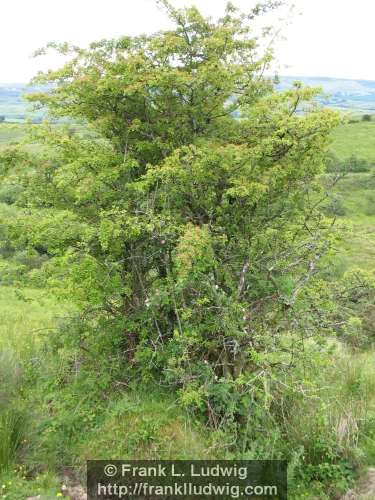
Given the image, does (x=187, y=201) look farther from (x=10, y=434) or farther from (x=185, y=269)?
(x=10, y=434)

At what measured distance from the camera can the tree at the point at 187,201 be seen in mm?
6027

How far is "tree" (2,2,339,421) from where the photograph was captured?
19.8 ft

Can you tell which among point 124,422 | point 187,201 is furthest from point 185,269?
point 124,422

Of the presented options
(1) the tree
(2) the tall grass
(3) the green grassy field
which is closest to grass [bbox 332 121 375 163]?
(1) the tree

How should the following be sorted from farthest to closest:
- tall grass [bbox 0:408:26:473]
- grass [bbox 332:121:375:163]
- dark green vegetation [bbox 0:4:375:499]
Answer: grass [bbox 332:121:375:163], dark green vegetation [bbox 0:4:375:499], tall grass [bbox 0:408:26:473]

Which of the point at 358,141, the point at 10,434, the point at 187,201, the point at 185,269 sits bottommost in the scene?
the point at 358,141

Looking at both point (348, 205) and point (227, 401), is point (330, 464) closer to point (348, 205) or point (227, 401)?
point (227, 401)

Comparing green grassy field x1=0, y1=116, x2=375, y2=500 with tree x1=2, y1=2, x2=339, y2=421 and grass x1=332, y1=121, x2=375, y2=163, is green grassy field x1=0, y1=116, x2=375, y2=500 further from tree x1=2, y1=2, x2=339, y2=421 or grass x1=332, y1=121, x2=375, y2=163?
grass x1=332, y1=121, x2=375, y2=163

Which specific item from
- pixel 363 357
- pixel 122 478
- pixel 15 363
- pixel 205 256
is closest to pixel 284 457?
pixel 122 478

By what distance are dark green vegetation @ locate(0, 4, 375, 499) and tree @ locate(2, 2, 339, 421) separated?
32mm

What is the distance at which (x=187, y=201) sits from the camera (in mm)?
6516

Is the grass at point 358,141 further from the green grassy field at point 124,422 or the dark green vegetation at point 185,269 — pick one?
the green grassy field at point 124,422

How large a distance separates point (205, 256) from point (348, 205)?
5183cm

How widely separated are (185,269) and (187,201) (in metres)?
1.40
